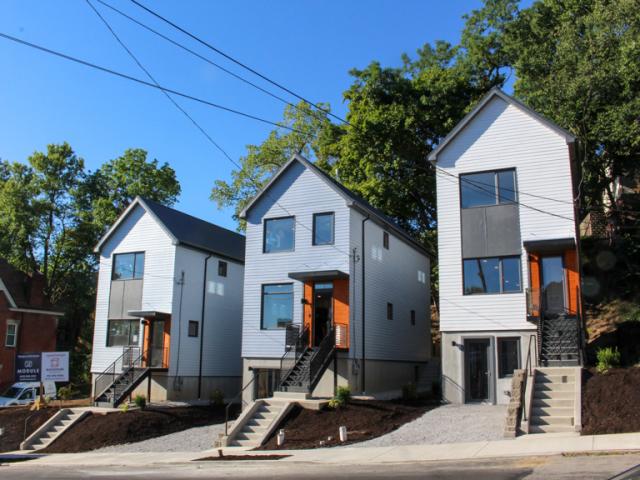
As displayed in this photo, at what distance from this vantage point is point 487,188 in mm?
23547

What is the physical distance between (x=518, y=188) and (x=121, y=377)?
57.3 ft

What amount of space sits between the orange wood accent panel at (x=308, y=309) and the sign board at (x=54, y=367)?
9.86 meters

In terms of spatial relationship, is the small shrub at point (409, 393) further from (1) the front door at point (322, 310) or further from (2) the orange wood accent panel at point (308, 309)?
(2) the orange wood accent panel at point (308, 309)

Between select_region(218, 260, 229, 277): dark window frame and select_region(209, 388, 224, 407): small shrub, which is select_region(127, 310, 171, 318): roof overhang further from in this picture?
select_region(218, 260, 229, 277): dark window frame

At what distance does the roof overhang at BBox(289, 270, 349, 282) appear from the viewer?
78.9 ft

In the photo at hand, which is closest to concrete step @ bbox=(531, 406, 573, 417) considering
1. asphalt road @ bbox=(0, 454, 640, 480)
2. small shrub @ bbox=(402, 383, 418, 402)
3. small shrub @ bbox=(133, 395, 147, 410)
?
asphalt road @ bbox=(0, 454, 640, 480)

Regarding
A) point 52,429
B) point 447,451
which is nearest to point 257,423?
point 447,451

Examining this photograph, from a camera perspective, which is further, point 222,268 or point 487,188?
point 222,268

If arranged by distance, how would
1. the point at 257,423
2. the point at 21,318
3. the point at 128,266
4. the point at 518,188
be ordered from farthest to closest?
the point at 21,318
the point at 128,266
the point at 518,188
the point at 257,423

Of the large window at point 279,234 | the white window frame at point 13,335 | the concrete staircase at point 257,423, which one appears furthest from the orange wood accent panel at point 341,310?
the white window frame at point 13,335

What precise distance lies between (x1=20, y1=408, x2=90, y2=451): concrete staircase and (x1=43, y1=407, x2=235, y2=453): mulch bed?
24cm

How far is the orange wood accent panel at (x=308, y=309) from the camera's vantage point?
24703 mm

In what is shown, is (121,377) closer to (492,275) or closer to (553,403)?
(492,275)

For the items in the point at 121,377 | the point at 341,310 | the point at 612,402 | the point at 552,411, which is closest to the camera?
the point at 612,402
